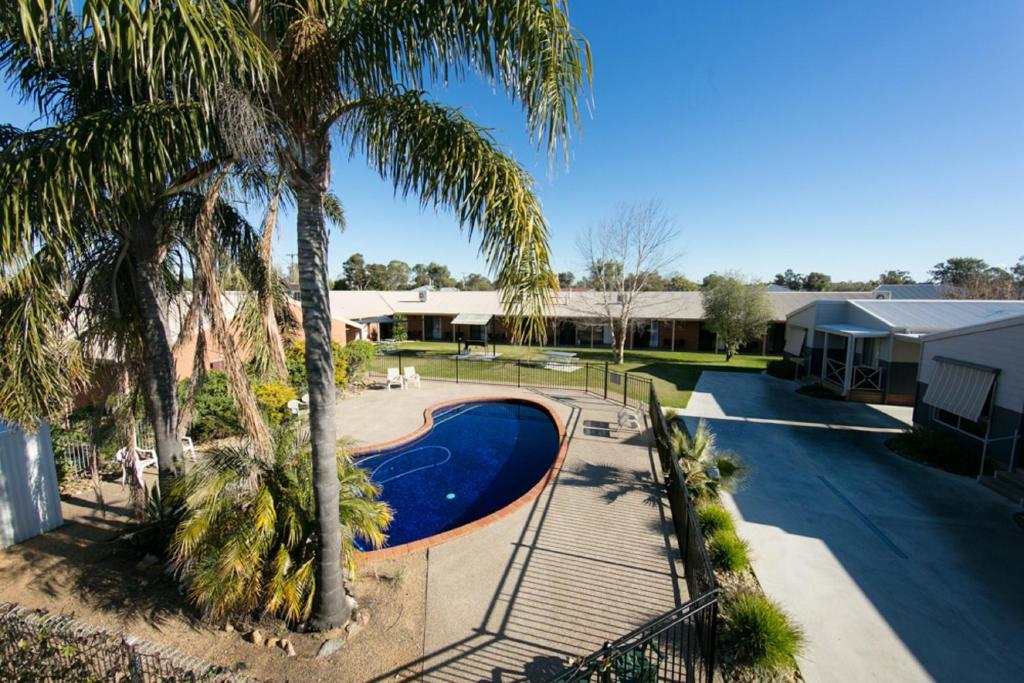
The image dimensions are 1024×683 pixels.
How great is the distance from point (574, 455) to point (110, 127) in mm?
9751

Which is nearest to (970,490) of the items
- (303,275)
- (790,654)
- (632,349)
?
(790,654)

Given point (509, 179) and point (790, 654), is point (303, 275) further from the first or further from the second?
point (790, 654)

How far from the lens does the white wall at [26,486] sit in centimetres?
668

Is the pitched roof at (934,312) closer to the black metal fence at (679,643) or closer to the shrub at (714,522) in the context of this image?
the shrub at (714,522)

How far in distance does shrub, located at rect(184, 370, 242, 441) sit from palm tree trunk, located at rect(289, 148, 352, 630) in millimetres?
8396

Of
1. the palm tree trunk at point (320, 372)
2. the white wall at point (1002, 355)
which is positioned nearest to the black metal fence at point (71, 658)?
the palm tree trunk at point (320, 372)

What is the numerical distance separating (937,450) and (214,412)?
18.7m

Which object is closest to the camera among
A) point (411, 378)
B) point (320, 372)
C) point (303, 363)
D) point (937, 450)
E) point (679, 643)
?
point (320, 372)

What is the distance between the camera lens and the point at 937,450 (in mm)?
11055

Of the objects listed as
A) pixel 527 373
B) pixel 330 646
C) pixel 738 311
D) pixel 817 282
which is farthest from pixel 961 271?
pixel 330 646

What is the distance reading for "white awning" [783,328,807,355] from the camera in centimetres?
2181

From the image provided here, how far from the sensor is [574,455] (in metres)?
10.8

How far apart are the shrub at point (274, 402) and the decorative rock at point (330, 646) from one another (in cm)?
870

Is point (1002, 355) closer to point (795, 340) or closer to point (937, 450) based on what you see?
point (937, 450)
